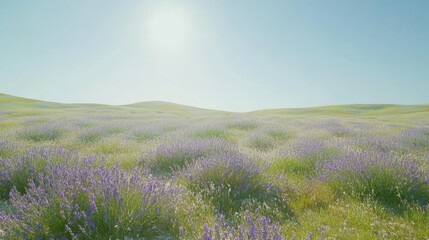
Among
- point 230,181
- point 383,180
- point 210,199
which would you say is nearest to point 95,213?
point 210,199

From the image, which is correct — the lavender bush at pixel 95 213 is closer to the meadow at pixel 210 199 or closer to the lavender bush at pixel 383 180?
the meadow at pixel 210 199

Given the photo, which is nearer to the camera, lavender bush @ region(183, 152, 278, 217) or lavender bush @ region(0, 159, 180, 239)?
lavender bush @ region(0, 159, 180, 239)

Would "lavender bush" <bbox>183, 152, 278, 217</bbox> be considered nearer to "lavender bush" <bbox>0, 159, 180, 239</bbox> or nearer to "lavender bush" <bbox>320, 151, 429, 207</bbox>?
"lavender bush" <bbox>0, 159, 180, 239</bbox>

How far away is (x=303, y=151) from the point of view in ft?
16.1

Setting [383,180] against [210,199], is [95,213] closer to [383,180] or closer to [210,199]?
[210,199]

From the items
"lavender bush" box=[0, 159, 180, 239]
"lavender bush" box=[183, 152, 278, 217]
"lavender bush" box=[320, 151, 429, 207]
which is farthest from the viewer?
"lavender bush" box=[183, 152, 278, 217]

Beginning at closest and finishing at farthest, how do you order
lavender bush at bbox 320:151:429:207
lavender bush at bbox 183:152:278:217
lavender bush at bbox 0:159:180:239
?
lavender bush at bbox 0:159:180:239
lavender bush at bbox 320:151:429:207
lavender bush at bbox 183:152:278:217

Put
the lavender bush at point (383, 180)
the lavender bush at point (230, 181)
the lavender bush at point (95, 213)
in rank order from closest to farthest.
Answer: the lavender bush at point (95, 213) → the lavender bush at point (383, 180) → the lavender bush at point (230, 181)

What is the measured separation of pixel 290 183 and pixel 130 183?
2.17 m

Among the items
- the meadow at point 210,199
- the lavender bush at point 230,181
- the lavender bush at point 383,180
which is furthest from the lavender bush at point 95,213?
the lavender bush at point 383,180

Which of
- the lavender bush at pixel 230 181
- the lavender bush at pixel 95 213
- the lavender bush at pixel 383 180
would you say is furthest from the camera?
the lavender bush at pixel 230 181

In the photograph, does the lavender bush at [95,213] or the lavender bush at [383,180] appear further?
the lavender bush at [383,180]

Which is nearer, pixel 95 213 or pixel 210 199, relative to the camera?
pixel 95 213

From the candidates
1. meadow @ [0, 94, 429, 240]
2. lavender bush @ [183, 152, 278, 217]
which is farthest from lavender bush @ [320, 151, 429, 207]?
lavender bush @ [183, 152, 278, 217]
